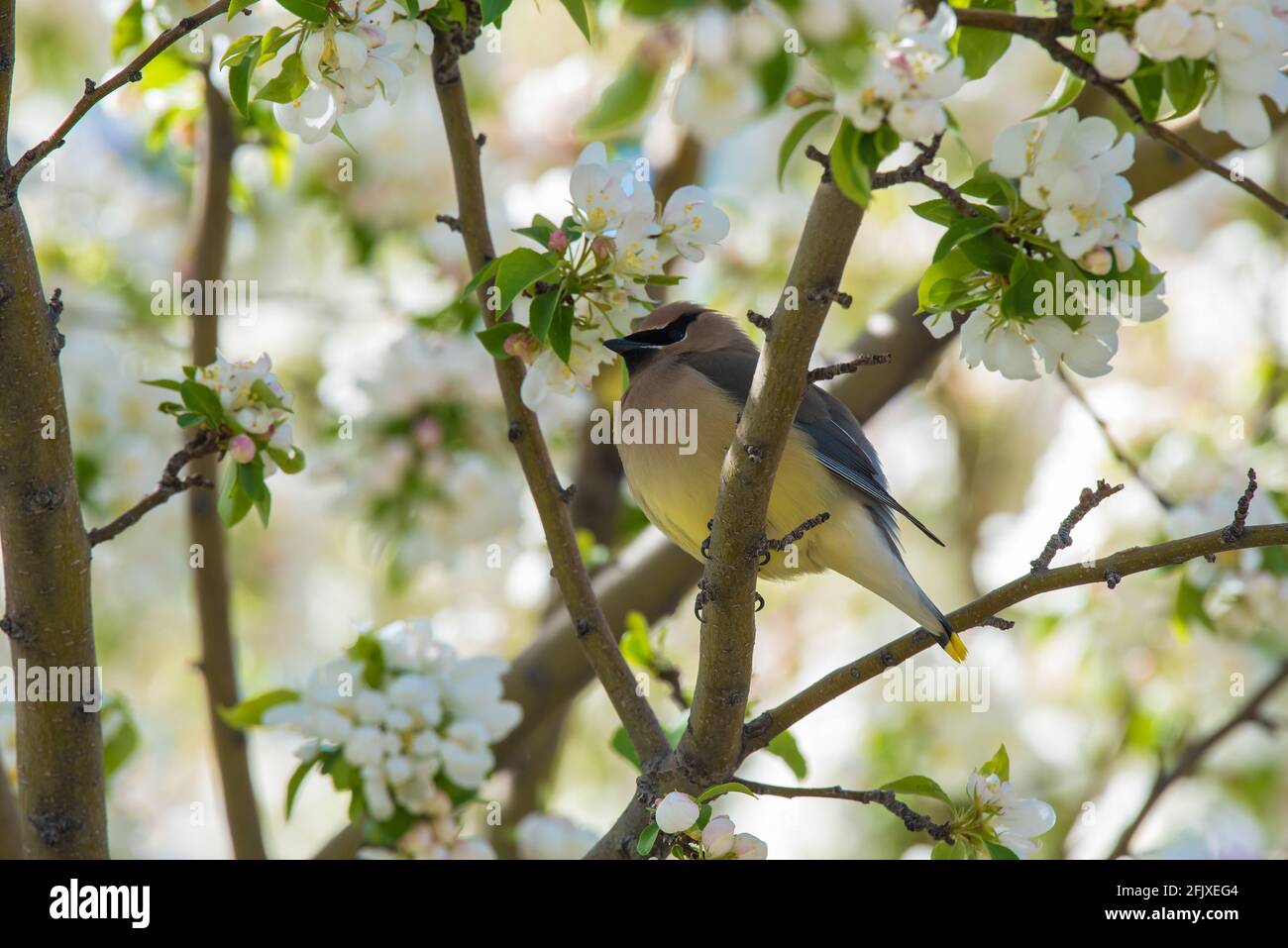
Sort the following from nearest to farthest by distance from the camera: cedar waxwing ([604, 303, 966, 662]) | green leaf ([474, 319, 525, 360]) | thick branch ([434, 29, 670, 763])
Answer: green leaf ([474, 319, 525, 360]), thick branch ([434, 29, 670, 763]), cedar waxwing ([604, 303, 966, 662])

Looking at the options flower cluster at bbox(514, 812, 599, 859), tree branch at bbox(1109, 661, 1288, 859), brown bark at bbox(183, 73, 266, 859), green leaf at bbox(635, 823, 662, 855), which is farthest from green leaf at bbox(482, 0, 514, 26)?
tree branch at bbox(1109, 661, 1288, 859)

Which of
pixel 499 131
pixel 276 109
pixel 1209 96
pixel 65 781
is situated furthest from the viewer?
pixel 499 131

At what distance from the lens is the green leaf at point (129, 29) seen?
2.89m

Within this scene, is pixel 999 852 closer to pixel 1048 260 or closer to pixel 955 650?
pixel 955 650

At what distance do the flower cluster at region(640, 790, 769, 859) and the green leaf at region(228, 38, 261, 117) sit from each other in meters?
1.19

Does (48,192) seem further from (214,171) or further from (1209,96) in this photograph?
(1209,96)

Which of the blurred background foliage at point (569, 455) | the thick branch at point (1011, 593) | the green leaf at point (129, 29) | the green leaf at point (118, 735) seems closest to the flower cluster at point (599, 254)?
the thick branch at point (1011, 593)

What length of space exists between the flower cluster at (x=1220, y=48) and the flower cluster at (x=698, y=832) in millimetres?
1118

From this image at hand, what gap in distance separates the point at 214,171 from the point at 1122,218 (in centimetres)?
263

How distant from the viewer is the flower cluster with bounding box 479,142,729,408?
7.41 feet

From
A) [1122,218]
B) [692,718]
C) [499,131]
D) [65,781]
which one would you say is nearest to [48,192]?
[499,131]

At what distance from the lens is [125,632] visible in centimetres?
588

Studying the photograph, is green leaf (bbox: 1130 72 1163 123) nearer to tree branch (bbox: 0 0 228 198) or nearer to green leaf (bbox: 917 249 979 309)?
green leaf (bbox: 917 249 979 309)

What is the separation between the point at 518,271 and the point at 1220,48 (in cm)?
101
